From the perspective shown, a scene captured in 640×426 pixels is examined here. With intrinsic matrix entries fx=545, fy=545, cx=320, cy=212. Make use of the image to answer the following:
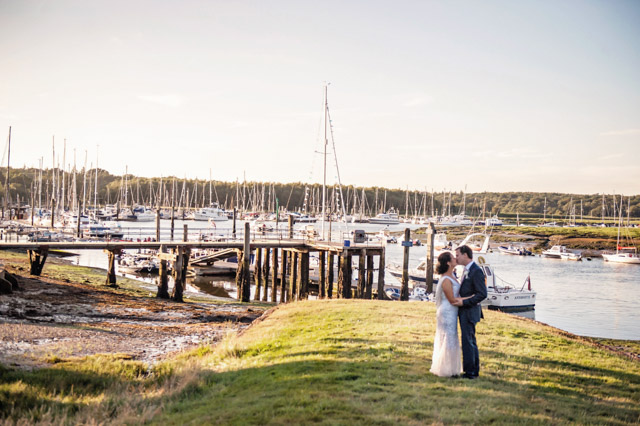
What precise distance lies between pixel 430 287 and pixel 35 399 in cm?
3014

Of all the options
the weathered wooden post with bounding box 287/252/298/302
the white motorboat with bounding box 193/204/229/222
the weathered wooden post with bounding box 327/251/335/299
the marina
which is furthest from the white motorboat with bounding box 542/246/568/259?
the white motorboat with bounding box 193/204/229/222

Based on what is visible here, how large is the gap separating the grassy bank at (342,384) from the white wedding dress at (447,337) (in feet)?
0.87

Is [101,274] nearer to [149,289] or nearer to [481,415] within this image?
[149,289]

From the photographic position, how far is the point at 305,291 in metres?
38.3

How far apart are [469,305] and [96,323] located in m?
17.1

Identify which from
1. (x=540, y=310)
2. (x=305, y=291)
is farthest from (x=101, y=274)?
(x=540, y=310)

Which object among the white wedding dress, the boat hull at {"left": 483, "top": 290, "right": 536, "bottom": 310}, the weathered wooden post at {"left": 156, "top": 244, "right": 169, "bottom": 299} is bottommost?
the boat hull at {"left": 483, "top": 290, "right": 536, "bottom": 310}

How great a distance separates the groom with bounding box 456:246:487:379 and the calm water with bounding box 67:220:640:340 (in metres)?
27.2

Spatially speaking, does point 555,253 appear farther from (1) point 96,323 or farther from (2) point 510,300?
(1) point 96,323

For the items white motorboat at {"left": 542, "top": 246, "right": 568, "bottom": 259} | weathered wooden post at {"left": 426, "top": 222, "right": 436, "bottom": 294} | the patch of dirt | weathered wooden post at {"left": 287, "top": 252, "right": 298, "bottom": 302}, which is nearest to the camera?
the patch of dirt

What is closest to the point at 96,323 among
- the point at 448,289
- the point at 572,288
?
the point at 448,289

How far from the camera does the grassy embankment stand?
878 centimetres

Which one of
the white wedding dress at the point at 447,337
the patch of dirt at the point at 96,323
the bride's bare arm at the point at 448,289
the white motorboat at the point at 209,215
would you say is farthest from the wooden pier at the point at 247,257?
the white motorboat at the point at 209,215

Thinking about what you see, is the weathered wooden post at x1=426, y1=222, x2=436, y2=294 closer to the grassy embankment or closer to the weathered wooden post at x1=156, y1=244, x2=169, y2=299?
the weathered wooden post at x1=156, y1=244, x2=169, y2=299
